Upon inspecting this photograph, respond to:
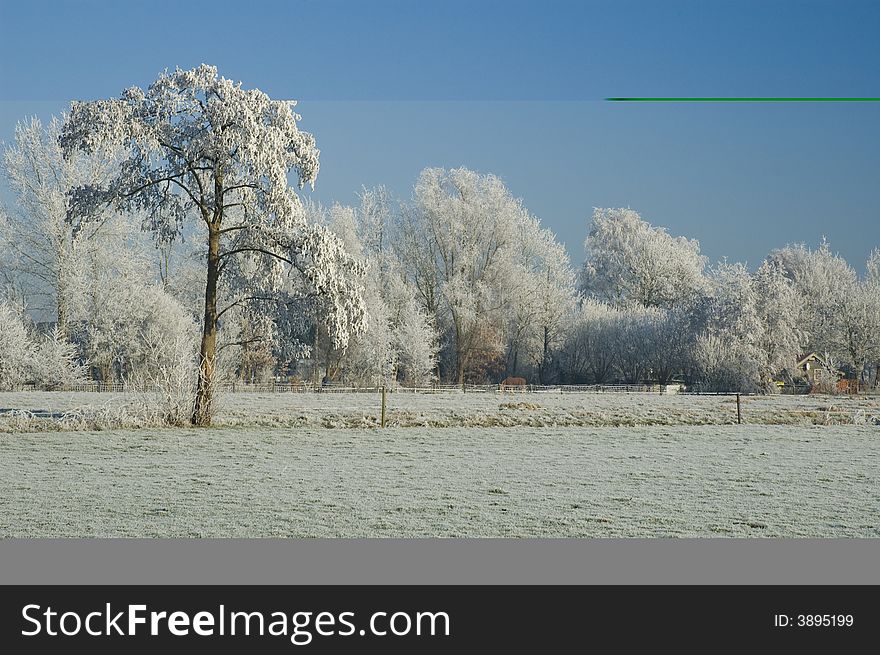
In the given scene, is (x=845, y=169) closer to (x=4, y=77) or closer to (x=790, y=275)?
(x=790, y=275)

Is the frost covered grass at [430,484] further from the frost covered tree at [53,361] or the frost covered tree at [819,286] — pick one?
the frost covered tree at [53,361]

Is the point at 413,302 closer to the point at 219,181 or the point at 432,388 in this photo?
the point at 432,388

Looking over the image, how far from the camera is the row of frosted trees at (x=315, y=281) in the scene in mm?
12305

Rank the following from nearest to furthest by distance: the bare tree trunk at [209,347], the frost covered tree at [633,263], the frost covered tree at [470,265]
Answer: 1. the bare tree trunk at [209,347]
2. the frost covered tree at [633,263]
3. the frost covered tree at [470,265]

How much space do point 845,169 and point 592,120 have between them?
2.00m

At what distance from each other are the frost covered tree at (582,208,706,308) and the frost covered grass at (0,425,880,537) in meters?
8.19

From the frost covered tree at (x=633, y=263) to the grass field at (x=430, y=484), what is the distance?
8.01 metres

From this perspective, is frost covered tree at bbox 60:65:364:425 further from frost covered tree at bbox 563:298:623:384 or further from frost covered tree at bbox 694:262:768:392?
frost covered tree at bbox 563:298:623:384

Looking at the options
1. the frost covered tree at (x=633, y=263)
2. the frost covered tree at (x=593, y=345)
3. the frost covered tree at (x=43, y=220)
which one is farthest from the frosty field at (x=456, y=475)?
the frost covered tree at (x=633, y=263)

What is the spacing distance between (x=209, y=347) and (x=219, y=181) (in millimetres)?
2339

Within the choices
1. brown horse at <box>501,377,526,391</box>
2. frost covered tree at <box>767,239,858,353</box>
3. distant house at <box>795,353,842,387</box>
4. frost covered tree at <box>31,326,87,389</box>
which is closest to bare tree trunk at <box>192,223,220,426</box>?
frost covered tree at <box>31,326,87,389</box>

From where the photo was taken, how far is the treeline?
43.5ft

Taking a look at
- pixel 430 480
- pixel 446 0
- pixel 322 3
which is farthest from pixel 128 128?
pixel 430 480

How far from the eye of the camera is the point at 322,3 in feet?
27.8
